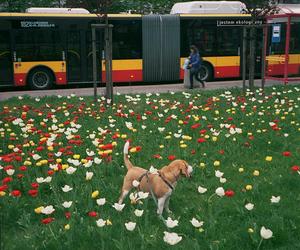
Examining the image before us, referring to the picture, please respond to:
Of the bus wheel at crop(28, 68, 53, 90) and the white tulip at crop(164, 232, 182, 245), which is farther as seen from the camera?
the bus wheel at crop(28, 68, 53, 90)

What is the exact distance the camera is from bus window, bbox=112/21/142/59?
19.0m

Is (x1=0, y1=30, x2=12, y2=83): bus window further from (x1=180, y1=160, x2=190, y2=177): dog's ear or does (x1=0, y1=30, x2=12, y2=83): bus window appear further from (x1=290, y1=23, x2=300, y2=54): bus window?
(x1=180, y1=160, x2=190, y2=177): dog's ear

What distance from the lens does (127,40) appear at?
1920 cm

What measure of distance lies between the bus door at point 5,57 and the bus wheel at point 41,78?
34.6 inches

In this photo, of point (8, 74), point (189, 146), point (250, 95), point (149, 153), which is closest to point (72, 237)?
point (149, 153)

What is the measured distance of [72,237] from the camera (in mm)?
4020

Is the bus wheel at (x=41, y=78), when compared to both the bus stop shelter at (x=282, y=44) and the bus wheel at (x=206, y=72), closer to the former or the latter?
the bus wheel at (x=206, y=72)

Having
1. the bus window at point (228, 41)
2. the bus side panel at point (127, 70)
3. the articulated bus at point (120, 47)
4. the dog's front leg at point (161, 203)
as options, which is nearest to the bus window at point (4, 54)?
the articulated bus at point (120, 47)

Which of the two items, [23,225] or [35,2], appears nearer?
[23,225]

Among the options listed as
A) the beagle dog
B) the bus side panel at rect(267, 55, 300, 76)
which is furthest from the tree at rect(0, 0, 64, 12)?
the beagle dog

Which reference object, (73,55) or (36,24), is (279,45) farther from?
(36,24)

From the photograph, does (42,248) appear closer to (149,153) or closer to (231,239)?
(231,239)

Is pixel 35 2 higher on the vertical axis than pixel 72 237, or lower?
higher

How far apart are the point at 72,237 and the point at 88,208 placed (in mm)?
656
